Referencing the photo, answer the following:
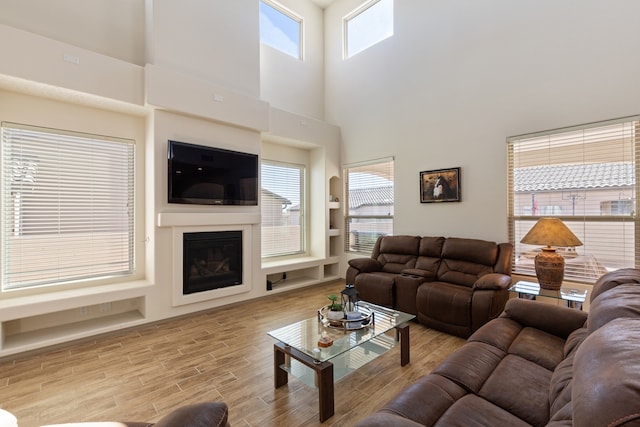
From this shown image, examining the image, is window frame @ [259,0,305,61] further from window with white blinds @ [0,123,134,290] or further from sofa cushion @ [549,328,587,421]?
sofa cushion @ [549,328,587,421]

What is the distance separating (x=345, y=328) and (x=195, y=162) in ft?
9.24

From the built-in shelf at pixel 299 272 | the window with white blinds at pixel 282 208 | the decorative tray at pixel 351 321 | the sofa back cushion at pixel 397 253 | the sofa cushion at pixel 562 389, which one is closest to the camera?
the sofa cushion at pixel 562 389

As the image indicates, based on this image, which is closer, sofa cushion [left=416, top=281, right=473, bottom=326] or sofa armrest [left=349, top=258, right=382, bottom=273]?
sofa cushion [left=416, top=281, right=473, bottom=326]

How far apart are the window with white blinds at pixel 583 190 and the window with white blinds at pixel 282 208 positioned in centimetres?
346

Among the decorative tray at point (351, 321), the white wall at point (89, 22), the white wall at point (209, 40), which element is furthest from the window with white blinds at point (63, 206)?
the decorative tray at point (351, 321)

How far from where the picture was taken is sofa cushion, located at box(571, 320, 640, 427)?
647 millimetres

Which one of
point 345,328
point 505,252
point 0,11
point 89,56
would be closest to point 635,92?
point 505,252

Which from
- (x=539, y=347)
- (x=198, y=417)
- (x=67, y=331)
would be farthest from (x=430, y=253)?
(x=67, y=331)

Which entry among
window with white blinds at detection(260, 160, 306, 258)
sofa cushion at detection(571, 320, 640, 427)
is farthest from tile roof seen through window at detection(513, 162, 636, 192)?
window with white blinds at detection(260, 160, 306, 258)

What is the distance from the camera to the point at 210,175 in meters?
3.95

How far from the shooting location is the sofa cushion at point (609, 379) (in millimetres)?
647

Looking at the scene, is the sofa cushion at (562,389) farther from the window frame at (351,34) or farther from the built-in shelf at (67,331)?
the window frame at (351,34)

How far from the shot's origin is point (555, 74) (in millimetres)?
3361

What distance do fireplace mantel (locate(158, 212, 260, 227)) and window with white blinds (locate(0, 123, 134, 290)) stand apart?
0.62 metres
